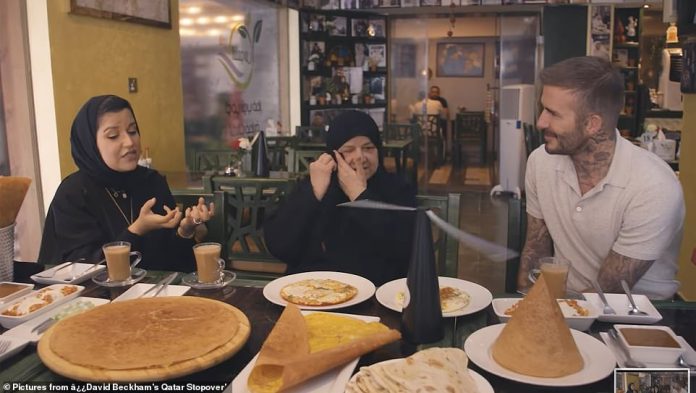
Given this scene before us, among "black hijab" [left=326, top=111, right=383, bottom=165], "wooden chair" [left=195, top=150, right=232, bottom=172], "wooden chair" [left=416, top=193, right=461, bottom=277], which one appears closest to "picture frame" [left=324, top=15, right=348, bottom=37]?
"wooden chair" [left=195, top=150, right=232, bottom=172]

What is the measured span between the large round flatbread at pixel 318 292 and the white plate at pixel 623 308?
659 mm

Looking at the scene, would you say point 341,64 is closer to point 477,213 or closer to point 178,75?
point 477,213

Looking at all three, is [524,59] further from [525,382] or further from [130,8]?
[525,382]

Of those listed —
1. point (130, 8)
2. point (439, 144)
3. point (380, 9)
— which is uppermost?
point (380, 9)

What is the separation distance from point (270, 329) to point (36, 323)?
0.60 metres

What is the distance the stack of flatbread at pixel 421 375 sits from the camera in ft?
3.56

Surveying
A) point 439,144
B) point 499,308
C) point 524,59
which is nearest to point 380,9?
point 524,59

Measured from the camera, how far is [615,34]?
8742 millimetres

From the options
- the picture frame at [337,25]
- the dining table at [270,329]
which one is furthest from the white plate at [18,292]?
the picture frame at [337,25]

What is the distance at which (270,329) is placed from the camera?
1.50 metres

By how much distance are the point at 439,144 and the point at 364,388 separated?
10626 millimetres

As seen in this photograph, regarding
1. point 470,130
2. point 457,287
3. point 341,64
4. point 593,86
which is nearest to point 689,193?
point 593,86

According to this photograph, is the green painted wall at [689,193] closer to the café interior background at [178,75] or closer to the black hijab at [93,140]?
the café interior background at [178,75]

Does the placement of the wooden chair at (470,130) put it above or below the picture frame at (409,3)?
below
